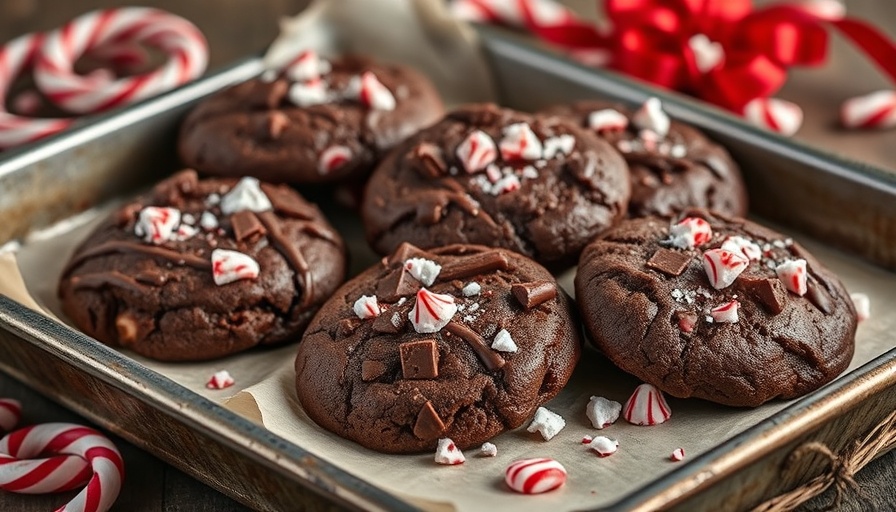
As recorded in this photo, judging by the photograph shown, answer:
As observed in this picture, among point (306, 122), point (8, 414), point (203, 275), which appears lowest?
point (8, 414)

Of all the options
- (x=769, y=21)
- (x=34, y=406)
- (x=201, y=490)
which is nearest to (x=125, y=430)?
(x=201, y=490)

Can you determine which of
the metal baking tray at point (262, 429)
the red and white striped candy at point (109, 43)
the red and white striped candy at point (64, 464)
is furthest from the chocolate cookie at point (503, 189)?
the red and white striped candy at point (109, 43)

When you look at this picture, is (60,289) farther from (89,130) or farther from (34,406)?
(89,130)

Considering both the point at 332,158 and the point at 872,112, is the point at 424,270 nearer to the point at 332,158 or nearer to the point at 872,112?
the point at 332,158

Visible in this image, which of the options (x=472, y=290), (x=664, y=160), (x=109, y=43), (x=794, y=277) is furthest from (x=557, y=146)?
(x=109, y=43)

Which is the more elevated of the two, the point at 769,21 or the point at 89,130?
the point at 769,21

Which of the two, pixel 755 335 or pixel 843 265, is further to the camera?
pixel 843 265

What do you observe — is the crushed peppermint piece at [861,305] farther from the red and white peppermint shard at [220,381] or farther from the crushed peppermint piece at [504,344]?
the red and white peppermint shard at [220,381]
